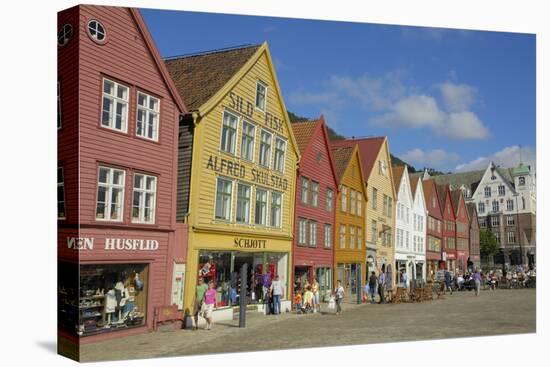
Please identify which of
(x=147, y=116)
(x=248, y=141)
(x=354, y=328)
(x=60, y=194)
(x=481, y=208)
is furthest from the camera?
(x=481, y=208)

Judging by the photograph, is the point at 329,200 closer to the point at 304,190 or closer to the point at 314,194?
the point at 314,194

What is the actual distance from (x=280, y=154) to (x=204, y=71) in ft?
11.9

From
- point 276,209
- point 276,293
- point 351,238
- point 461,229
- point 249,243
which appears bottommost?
point 276,293

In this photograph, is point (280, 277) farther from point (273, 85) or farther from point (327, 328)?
point (273, 85)

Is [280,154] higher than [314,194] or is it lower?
higher

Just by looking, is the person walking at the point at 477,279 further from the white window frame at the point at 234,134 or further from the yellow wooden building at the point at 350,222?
the white window frame at the point at 234,134

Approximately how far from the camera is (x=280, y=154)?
1889cm

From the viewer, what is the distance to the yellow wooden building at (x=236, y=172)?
16.4 metres

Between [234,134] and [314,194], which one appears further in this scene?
[314,194]

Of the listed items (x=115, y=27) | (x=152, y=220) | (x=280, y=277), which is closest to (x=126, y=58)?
(x=115, y=27)

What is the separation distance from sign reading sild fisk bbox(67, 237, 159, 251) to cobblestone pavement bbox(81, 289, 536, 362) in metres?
2.01

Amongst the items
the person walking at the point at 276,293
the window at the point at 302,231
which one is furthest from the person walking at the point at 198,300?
the window at the point at 302,231

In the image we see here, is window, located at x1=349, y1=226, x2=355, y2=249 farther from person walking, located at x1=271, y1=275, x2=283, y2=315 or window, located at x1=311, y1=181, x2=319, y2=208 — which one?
person walking, located at x1=271, y1=275, x2=283, y2=315

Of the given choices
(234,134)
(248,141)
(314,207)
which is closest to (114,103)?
(234,134)
